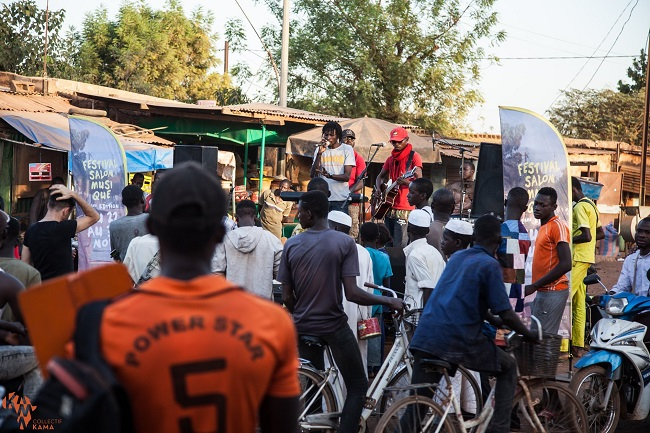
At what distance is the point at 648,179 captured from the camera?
30.2 metres

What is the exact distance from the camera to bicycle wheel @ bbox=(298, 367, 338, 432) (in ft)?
21.2

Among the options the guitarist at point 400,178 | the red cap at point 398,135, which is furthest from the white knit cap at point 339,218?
the red cap at point 398,135

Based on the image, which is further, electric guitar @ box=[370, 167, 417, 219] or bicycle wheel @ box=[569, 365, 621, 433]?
electric guitar @ box=[370, 167, 417, 219]

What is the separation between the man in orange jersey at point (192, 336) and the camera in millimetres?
2385

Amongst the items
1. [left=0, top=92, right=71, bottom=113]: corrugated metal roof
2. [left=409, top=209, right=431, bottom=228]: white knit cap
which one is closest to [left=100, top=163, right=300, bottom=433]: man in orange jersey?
[left=409, top=209, right=431, bottom=228]: white knit cap

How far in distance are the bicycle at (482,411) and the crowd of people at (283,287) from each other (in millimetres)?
132

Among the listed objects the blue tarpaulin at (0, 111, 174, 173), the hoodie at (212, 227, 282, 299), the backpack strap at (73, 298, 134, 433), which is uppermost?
the blue tarpaulin at (0, 111, 174, 173)

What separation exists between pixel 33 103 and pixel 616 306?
48.2 feet

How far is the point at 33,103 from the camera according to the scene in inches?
741

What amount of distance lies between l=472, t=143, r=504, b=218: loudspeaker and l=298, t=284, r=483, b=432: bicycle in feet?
14.2

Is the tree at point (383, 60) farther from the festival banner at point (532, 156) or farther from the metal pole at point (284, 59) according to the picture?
the festival banner at point (532, 156)

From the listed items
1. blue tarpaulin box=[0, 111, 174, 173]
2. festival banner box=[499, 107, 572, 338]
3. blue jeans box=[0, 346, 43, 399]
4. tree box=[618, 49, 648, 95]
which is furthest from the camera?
tree box=[618, 49, 648, 95]

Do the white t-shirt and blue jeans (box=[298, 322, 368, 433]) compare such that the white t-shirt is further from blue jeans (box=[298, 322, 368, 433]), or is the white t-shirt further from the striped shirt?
blue jeans (box=[298, 322, 368, 433])

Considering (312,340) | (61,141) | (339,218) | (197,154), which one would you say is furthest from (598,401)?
(61,141)
